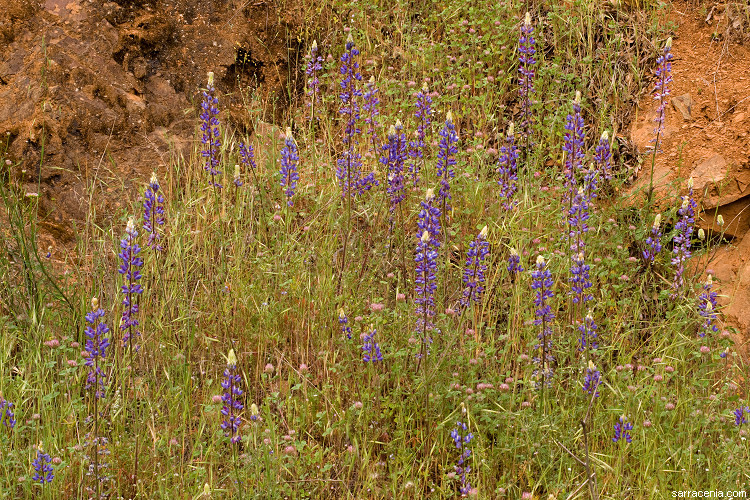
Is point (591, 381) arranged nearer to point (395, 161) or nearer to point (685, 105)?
point (395, 161)

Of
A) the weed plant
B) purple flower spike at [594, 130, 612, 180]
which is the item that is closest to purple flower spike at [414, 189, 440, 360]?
the weed plant

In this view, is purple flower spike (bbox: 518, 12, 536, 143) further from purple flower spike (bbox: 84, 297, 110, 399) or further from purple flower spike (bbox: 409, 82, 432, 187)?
purple flower spike (bbox: 84, 297, 110, 399)

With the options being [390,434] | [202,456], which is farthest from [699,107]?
[202,456]

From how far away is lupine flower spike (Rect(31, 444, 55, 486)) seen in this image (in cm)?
281

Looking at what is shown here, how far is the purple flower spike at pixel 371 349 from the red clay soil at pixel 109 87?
1980 millimetres

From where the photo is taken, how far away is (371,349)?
3.40 metres

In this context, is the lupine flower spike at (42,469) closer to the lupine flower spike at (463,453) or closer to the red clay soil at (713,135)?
the lupine flower spike at (463,453)

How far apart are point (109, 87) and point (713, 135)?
158 inches

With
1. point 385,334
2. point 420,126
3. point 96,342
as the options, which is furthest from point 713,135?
point 96,342

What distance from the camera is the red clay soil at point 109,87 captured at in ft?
→ 15.7

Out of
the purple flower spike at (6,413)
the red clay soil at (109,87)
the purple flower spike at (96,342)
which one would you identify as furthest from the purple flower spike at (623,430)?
the red clay soil at (109,87)

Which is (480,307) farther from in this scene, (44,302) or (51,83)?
(51,83)

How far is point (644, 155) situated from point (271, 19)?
3.05 m

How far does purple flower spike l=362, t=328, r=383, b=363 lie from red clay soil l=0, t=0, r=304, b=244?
1.98m
